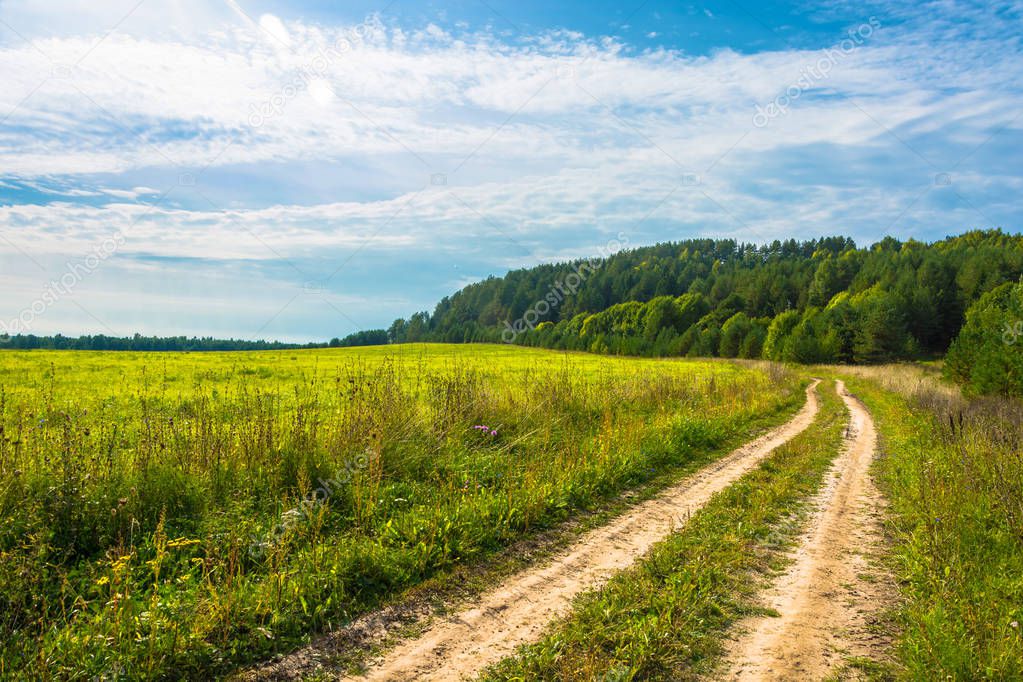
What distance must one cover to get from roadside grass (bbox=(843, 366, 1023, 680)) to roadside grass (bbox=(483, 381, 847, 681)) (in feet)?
3.90

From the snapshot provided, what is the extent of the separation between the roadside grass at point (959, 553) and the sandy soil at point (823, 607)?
24 centimetres

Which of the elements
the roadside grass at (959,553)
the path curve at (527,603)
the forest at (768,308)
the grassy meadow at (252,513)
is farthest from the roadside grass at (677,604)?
the forest at (768,308)

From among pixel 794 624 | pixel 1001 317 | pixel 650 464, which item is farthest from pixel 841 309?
pixel 794 624

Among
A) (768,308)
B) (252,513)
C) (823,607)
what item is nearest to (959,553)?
(823,607)

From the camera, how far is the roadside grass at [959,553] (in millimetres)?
3959

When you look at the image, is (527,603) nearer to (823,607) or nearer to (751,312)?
(823,607)

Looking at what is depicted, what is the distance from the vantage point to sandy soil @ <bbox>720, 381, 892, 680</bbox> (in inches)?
159

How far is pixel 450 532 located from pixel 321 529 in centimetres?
145

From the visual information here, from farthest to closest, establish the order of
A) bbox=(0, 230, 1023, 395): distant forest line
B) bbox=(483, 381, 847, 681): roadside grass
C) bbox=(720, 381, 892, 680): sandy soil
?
bbox=(0, 230, 1023, 395): distant forest line
bbox=(720, 381, 892, 680): sandy soil
bbox=(483, 381, 847, 681): roadside grass

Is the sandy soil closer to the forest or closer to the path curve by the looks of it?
the path curve

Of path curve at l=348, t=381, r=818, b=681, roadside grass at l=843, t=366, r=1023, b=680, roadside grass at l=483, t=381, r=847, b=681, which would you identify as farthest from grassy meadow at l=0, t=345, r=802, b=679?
roadside grass at l=843, t=366, r=1023, b=680

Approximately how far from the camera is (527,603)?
4887mm

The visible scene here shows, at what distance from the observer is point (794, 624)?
4.61 metres

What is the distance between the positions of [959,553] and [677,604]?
351 cm
